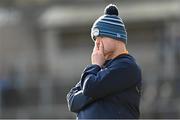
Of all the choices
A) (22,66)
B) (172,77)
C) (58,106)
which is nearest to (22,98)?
(58,106)

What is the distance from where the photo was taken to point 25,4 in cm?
3036

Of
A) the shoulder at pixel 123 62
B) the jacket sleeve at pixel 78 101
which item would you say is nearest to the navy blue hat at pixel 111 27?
the shoulder at pixel 123 62

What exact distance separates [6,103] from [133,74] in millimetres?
15127

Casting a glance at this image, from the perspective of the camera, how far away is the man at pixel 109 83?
4.91 m

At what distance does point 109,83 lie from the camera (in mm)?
4914

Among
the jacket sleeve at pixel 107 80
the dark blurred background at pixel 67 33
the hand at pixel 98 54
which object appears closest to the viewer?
the jacket sleeve at pixel 107 80

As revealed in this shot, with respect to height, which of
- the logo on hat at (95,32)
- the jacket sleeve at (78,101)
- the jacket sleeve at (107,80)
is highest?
the logo on hat at (95,32)

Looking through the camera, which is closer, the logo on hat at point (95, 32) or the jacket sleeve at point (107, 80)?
the jacket sleeve at point (107, 80)

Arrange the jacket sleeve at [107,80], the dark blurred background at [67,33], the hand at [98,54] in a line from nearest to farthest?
1. the jacket sleeve at [107,80]
2. the hand at [98,54]
3. the dark blurred background at [67,33]

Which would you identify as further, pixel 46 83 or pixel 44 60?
pixel 44 60

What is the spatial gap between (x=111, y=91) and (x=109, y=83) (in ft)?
0.18

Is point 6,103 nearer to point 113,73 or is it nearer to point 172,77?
point 172,77

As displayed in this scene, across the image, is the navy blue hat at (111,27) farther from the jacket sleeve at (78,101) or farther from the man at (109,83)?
the jacket sleeve at (78,101)

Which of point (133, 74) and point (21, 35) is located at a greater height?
point (133, 74)
